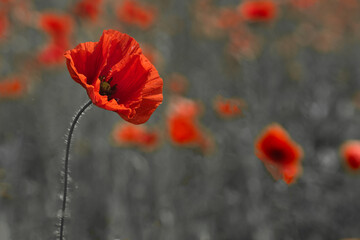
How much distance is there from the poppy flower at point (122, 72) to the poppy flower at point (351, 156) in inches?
81.3

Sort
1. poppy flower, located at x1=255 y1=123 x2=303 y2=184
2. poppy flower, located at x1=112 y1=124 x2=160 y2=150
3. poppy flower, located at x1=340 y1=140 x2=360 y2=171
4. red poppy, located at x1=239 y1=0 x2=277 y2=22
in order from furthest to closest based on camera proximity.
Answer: red poppy, located at x1=239 y1=0 x2=277 y2=22, poppy flower, located at x1=340 y1=140 x2=360 y2=171, poppy flower, located at x1=112 y1=124 x2=160 y2=150, poppy flower, located at x1=255 y1=123 x2=303 y2=184

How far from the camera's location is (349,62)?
20.6 ft

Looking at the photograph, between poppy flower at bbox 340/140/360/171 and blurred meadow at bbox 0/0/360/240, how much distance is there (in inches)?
1.4

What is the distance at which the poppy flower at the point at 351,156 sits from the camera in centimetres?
278

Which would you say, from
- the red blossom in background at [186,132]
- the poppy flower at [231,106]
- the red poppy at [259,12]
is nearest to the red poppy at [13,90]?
the red blossom in background at [186,132]

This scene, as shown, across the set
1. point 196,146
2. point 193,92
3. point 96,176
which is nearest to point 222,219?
point 196,146

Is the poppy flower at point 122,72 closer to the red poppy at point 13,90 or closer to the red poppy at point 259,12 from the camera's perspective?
the red poppy at point 13,90

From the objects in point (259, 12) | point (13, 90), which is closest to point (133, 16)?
point (259, 12)

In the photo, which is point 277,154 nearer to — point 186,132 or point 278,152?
point 278,152

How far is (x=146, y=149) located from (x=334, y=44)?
423cm

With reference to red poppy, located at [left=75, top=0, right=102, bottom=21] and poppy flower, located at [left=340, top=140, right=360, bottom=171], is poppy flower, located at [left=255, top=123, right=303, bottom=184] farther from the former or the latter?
red poppy, located at [left=75, top=0, right=102, bottom=21]

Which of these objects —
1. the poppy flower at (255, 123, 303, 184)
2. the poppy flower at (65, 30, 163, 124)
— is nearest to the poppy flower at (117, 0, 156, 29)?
the poppy flower at (255, 123, 303, 184)

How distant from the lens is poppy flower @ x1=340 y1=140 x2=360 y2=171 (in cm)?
278

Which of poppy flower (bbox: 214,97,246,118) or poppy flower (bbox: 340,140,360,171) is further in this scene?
poppy flower (bbox: 340,140,360,171)
